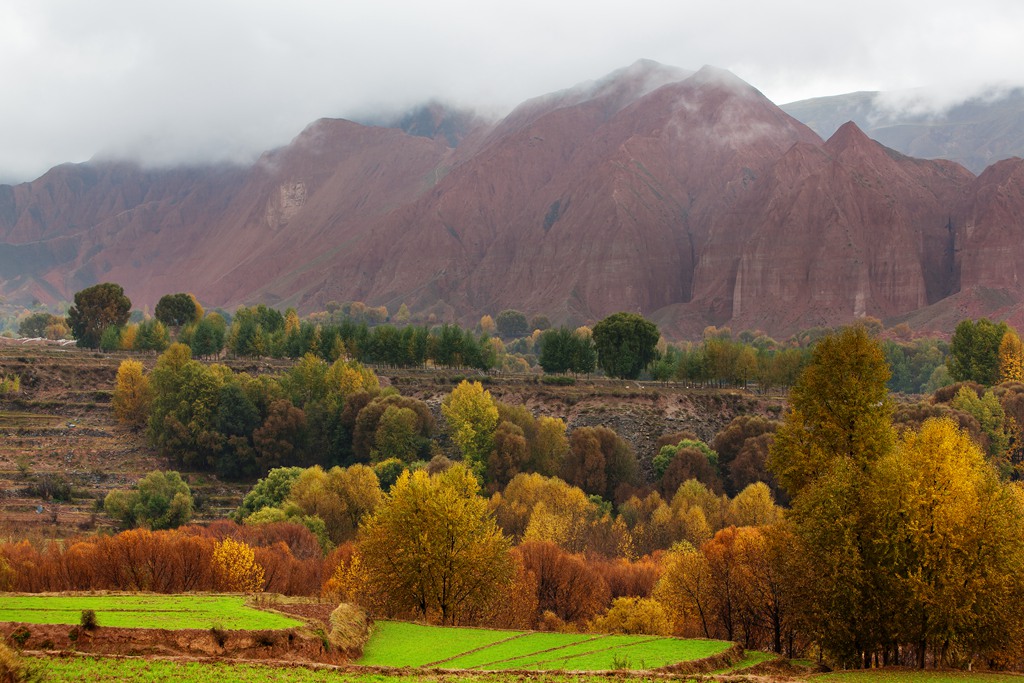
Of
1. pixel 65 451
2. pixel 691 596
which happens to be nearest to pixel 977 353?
pixel 691 596

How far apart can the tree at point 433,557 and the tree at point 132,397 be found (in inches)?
3168

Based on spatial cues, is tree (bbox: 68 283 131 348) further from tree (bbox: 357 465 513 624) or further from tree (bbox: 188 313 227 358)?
tree (bbox: 357 465 513 624)

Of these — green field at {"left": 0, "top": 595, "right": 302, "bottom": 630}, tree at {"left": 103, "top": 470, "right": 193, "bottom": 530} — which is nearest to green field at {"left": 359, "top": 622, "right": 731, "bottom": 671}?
green field at {"left": 0, "top": 595, "right": 302, "bottom": 630}

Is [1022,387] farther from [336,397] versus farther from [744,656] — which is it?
[744,656]

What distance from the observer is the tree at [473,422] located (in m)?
114

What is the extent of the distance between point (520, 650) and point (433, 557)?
12647 millimetres

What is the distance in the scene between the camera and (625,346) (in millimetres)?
150750

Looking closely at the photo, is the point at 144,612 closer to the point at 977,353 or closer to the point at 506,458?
the point at 506,458

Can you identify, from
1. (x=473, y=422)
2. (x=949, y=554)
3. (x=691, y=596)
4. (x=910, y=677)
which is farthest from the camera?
(x=473, y=422)

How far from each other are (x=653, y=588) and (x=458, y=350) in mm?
96477

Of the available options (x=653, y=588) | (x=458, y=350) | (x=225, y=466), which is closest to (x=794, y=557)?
(x=653, y=588)

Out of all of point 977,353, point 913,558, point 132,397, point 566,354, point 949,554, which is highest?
point 566,354

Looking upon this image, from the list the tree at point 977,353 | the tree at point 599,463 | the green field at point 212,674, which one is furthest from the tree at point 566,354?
the green field at point 212,674

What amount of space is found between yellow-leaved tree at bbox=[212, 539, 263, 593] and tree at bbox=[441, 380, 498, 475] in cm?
5006
